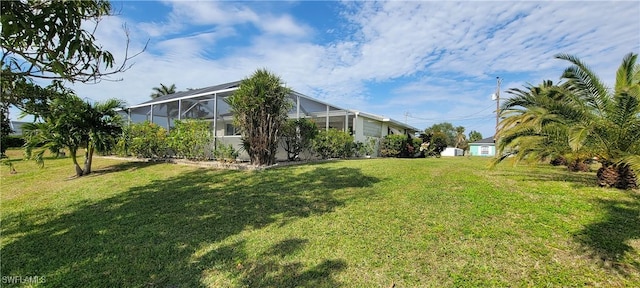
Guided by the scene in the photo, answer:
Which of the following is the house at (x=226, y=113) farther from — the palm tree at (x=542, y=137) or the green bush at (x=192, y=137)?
the palm tree at (x=542, y=137)

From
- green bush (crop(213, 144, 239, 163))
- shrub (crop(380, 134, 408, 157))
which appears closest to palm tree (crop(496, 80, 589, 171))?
green bush (crop(213, 144, 239, 163))

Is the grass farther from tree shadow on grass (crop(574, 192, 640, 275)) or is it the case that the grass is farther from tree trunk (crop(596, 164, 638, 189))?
tree trunk (crop(596, 164, 638, 189))

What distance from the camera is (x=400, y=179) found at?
24.5ft

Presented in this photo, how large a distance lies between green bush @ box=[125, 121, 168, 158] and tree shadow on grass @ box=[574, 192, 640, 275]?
42.6 ft

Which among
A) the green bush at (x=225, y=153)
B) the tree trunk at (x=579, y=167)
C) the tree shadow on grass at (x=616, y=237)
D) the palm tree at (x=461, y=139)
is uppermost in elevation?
the palm tree at (x=461, y=139)

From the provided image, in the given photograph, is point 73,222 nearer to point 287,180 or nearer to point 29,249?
point 29,249

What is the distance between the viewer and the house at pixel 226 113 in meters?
12.9

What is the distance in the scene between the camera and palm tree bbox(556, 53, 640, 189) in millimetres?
5922

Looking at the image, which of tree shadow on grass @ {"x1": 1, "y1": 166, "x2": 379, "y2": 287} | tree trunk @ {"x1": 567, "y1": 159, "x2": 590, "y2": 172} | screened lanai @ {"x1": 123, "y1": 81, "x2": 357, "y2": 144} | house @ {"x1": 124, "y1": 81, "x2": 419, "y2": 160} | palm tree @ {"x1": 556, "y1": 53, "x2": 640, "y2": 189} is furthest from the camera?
screened lanai @ {"x1": 123, "y1": 81, "x2": 357, "y2": 144}

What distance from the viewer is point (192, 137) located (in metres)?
11.4

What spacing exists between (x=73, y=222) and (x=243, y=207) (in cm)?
298

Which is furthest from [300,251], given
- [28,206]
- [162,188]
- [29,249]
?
[28,206]

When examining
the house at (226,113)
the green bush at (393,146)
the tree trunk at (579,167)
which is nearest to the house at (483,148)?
the house at (226,113)

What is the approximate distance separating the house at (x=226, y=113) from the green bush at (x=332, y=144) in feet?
3.65
